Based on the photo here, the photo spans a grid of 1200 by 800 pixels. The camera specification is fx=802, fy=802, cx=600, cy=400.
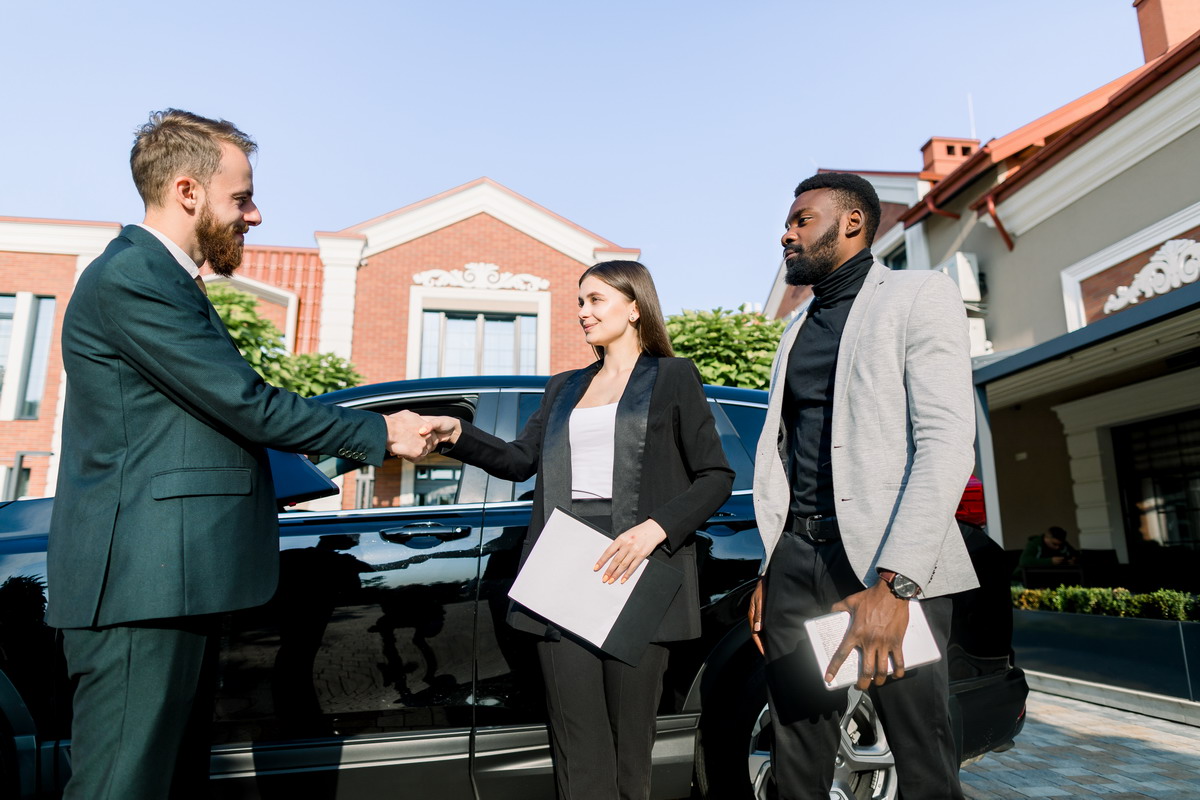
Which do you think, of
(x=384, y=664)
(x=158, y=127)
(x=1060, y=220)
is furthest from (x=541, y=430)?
(x=1060, y=220)

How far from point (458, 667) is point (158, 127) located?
6.10ft

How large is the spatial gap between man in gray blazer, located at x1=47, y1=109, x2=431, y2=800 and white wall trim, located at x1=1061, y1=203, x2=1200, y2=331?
30.6 ft

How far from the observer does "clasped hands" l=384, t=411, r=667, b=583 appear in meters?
2.03

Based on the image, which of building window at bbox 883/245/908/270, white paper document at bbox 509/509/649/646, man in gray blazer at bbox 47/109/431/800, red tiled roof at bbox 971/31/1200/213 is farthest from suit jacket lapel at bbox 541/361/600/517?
building window at bbox 883/245/908/270

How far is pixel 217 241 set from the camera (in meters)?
1.94

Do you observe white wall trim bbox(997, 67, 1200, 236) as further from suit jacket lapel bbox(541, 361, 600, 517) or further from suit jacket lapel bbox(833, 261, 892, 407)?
suit jacket lapel bbox(541, 361, 600, 517)

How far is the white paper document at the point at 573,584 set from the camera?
2.01 metres

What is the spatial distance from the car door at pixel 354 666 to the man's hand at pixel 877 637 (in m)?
1.45

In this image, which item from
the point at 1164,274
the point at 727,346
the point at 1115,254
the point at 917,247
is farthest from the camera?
the point at 917,247

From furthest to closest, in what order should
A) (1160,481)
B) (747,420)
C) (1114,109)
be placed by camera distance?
(1160,481), (1114,109), (747,420)

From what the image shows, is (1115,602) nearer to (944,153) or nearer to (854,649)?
(854,649)

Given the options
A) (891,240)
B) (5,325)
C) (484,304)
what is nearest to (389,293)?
(484,304)

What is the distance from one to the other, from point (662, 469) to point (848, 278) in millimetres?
730

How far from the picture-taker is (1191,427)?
986 centimetres
